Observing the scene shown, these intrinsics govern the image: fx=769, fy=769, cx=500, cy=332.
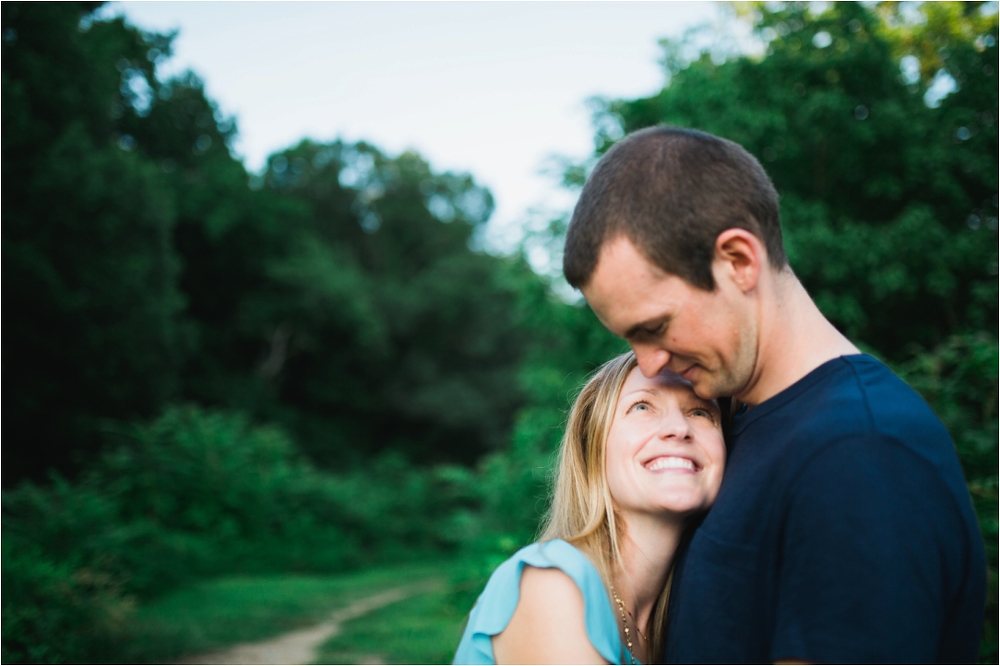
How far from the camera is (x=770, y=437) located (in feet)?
5.76

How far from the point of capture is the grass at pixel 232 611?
687 cm

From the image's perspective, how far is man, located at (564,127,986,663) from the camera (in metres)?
1.41

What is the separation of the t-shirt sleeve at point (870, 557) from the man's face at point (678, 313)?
38 cm

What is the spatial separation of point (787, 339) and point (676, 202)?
441 millimetres

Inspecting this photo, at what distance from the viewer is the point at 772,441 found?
1.73 metres

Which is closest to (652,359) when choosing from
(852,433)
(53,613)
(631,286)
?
(631,286)

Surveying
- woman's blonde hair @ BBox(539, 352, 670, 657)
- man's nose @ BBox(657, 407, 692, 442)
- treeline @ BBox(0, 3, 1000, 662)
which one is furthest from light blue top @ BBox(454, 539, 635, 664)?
treeline @ BBox(0, 3, 1000, 662)

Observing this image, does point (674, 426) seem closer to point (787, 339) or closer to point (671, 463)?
point (671, 463)

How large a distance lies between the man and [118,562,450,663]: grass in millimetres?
6361

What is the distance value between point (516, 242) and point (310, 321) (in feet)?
55.8

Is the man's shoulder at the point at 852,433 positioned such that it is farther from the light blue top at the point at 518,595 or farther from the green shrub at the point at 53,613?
the green shrub at the point at 53,613

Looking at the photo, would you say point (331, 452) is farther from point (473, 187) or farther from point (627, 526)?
point (627, 526)

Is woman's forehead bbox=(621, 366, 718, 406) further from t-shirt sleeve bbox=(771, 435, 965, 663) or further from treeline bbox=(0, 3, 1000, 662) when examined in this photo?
treeline bbox=(0, 3, 1000, 662)

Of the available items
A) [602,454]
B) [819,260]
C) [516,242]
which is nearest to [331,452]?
[516,242]
